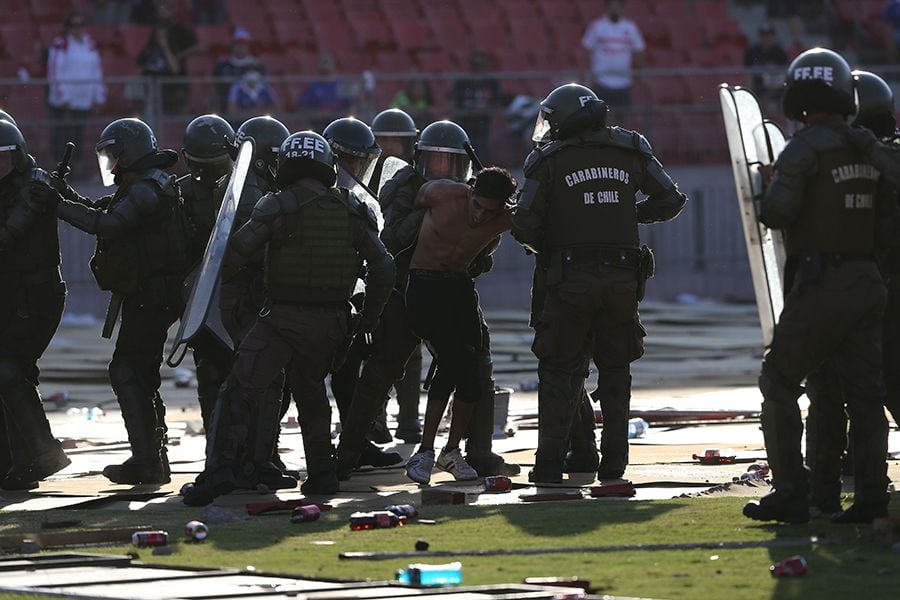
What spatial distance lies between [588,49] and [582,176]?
15154mm

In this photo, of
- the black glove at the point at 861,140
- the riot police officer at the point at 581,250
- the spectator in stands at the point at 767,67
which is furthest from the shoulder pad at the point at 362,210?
the spectator in stands at the point at 767,67

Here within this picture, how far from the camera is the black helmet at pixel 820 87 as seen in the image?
8016mm

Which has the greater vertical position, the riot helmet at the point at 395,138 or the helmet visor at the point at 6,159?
the riot helmet at the point at 395,138

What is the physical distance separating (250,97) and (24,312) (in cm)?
1172

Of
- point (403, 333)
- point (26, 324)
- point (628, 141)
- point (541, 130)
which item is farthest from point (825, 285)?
point (26, 324)

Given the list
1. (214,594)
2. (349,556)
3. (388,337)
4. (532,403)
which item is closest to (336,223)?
(388,337)

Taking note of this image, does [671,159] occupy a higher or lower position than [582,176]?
higher

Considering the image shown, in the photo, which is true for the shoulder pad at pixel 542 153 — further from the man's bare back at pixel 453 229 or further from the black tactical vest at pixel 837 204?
the black tactical vest at pixel 837 204

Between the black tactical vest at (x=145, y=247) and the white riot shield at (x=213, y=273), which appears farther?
the black tactical vest at (x=145, y=247)

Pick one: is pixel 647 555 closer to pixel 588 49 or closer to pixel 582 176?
pixel 582 176

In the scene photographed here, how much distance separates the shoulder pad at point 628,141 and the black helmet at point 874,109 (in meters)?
1.46

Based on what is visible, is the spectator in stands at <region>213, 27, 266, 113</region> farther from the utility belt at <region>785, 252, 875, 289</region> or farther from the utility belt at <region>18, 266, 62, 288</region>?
the utility belt at <region>785, 252, 875, 289</region>

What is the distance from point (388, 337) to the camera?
1078cm

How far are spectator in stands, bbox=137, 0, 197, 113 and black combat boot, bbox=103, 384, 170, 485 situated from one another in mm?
11490
